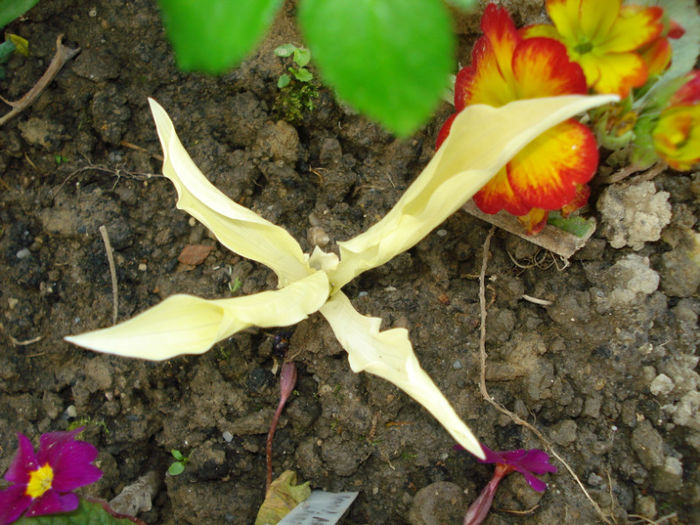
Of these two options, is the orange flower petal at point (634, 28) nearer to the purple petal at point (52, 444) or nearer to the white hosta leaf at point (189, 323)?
the white hosta leaf at point (189, 323)

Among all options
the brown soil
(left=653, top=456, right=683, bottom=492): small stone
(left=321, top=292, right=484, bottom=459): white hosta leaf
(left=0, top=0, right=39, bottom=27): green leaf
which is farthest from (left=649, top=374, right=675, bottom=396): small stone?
(left=0, top=0, right=39, bottom=27): green leaf

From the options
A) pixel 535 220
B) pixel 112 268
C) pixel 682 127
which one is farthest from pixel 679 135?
pixel 112 268

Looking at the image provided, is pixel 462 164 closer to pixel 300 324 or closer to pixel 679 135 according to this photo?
pixel 679 135

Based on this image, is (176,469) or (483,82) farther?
(176,469)

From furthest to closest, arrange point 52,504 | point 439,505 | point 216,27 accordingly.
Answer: point 439,505 → point 52,504 → point 216,27

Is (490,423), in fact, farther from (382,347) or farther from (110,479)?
(110,479)


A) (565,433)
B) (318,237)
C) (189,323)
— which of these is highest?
(189,323)

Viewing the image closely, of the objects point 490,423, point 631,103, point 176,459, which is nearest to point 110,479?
point 176,459

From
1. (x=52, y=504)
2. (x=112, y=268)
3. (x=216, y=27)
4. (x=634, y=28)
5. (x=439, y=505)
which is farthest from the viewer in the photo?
(x=112, y=268)
